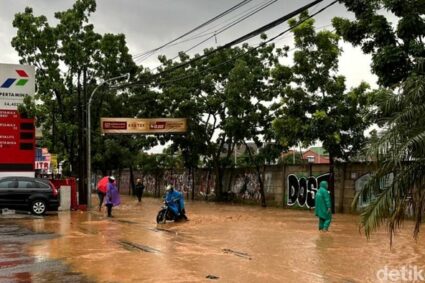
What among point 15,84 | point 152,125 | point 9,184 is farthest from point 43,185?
point 152,125

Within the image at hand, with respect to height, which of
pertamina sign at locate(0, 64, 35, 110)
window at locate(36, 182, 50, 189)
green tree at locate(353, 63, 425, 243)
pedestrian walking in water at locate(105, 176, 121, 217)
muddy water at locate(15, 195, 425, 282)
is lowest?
muddy water at locate(15, 195, 425, 282)

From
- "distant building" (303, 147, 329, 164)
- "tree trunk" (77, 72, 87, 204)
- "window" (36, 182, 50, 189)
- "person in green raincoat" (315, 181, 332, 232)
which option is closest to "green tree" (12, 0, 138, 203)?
"tree trunk" (77, 72, 87, 204)

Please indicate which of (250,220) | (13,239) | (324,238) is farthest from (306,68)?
(13,239)

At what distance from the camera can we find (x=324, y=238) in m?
15.3

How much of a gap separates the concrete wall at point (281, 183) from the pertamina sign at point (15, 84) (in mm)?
12671

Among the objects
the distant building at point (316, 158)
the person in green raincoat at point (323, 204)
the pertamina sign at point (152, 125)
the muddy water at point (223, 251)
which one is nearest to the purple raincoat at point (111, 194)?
the muddy water at point (223, 251)

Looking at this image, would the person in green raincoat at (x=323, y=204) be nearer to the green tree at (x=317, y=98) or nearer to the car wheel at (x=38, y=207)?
the green tree at (x=317, y=98)

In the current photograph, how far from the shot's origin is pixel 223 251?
41.8 ft

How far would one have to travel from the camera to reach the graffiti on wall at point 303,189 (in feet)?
86.4

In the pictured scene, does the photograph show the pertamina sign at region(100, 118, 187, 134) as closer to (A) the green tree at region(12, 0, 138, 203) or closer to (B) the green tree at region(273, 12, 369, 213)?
(A) the green tree at region(12, 0, 138, 203)

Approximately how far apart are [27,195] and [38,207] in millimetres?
647

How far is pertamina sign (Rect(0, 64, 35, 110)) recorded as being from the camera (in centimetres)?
2709

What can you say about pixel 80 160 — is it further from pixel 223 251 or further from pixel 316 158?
pixel 316 158

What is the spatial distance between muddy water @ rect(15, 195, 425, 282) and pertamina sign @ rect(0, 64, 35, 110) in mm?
8965
